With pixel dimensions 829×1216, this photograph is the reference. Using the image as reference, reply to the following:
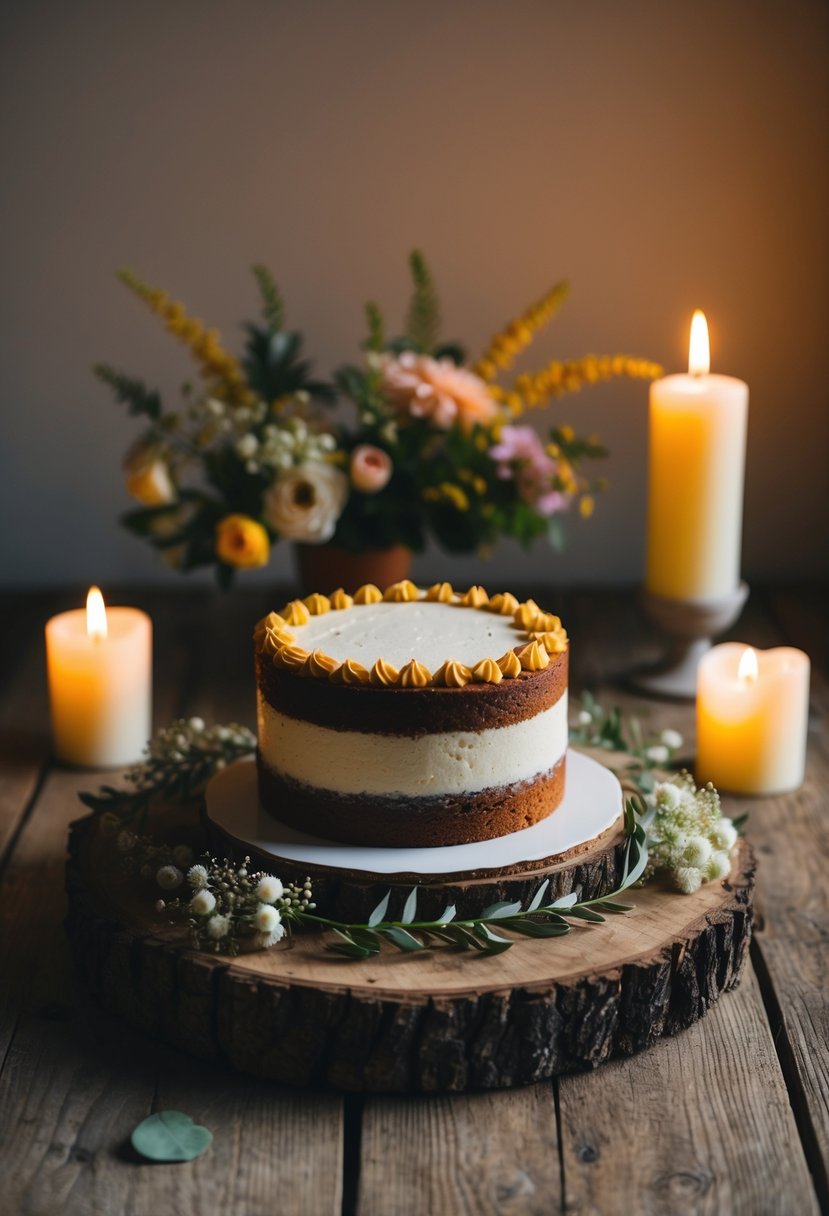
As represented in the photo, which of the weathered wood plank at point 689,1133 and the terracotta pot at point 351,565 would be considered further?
the terracotta pot at point 351,565

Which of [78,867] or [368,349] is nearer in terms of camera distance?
[78,867]

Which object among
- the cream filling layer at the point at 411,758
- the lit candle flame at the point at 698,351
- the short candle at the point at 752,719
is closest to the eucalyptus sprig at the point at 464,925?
the cream filling layer at the point at 411,758

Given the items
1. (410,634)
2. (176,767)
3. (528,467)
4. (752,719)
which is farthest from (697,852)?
(528,467)

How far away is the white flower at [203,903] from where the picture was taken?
4.00ft

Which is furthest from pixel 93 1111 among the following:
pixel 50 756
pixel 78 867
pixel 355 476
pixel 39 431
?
pixel 39 431

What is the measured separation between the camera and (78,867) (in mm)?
1383

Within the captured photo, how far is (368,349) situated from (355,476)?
0.27 meters

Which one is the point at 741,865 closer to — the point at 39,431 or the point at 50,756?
the point at 50,756

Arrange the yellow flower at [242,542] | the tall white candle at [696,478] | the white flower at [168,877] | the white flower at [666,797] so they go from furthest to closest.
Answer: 1. the tall white candle at [696,478]
2. the yellow flower at [242,542]
3. the white flower at [666,797]
4. the white flower at [168,877]

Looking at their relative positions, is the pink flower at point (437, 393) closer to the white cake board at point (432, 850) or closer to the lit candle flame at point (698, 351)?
the lit candle flame at point (698, 351)

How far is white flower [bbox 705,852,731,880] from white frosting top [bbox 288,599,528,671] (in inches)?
11.0

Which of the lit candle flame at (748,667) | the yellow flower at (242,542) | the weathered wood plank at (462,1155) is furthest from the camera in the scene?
the yellow flower at (242,542)

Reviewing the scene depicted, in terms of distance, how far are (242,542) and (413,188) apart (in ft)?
2.73

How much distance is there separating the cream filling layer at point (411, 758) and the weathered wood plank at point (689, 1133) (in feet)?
0.92
